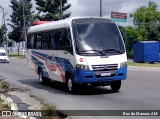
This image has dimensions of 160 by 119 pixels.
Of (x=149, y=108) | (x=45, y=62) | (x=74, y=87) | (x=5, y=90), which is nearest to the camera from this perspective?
(x=149, y=108)

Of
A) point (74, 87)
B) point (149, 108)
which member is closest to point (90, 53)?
point (74, 87)

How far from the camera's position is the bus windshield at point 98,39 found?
14.6 meters

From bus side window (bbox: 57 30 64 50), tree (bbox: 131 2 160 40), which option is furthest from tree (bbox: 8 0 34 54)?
bus side window (bbox: 57 30 64 50)

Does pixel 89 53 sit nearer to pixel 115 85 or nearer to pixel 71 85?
pixel 71 85

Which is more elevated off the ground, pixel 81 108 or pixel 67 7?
pixel 67 7

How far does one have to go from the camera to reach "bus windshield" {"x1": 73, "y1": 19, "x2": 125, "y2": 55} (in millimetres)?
14609

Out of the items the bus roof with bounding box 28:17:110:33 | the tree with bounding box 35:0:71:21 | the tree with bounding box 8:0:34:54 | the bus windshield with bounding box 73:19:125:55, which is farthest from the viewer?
the tree with bounding box 8:0:34:54

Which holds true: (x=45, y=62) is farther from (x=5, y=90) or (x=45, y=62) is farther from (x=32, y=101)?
(x=32, y=101)

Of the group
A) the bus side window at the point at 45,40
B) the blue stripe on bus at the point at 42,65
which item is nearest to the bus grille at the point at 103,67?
the bus side window at the point at 45,40

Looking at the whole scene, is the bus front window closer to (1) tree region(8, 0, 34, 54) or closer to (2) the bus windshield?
(2) the bus windshield

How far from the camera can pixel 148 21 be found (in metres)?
78.4

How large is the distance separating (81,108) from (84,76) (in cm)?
261

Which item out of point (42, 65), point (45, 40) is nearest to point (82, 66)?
point (45, 40)

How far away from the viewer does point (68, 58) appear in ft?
49.9
